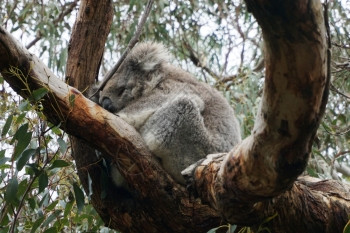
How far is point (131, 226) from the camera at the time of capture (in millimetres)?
3201

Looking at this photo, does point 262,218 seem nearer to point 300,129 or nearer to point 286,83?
point 300,129

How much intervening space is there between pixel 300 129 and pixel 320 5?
0.46 meters

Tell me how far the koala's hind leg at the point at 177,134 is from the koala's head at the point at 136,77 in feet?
1.78

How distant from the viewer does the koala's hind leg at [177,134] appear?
3385 millimetres

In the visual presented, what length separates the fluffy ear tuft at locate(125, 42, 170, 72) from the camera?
4168 mm

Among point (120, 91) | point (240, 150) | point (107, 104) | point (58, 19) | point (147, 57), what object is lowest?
point (240, 150)

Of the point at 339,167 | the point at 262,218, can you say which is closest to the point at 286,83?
the point at 262,218

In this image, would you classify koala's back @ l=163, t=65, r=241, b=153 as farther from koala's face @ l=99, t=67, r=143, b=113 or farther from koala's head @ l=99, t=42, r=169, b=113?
koala's face @ l=99, t=67, r=143, b=113

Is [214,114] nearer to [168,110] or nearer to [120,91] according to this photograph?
[168,110]

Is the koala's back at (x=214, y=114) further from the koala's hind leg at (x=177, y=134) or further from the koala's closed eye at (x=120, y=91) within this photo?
the koala's closed eye at (x=120, y=91)

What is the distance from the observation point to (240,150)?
218cm

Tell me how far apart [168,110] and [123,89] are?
0.72m

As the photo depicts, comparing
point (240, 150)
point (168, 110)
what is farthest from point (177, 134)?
point (240, 150)

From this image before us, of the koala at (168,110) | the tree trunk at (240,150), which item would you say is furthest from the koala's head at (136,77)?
the tree trunk at (240,150)
